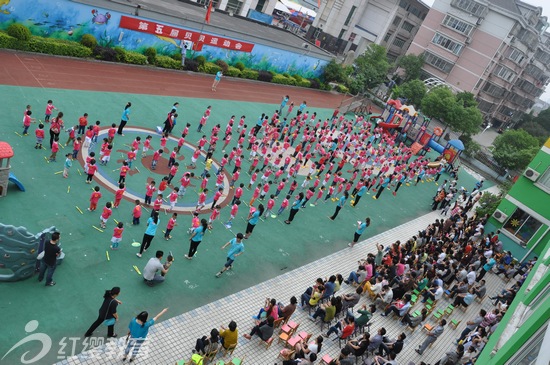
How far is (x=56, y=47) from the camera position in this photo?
78.5ft

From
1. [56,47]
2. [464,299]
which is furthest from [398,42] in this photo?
[464,299]

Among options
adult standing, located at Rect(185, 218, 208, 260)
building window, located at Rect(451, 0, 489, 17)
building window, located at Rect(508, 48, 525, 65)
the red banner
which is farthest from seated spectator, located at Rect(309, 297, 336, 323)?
building window, located at Rect(508, 48, 525, 65)

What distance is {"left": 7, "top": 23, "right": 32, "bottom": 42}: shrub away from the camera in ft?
72.4

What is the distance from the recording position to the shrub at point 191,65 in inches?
1225

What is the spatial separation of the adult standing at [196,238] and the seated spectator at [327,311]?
13.9ft

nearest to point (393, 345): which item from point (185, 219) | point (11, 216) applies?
point (185, 219)

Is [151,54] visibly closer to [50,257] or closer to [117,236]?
[117,236]

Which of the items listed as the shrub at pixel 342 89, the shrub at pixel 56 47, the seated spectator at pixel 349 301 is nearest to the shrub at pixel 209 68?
the shrub at pixel 56 47

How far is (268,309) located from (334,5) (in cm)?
5833

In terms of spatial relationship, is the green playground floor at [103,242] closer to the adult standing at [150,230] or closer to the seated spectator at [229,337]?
the adult standing at [150,230]

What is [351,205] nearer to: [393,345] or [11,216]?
[393,345]

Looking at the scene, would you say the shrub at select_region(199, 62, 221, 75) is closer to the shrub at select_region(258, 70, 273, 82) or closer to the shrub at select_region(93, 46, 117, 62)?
the shrub at select_region(258, 70, 273, 82)

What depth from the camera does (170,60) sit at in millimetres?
29719

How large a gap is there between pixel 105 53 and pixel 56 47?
2957 millimetres
